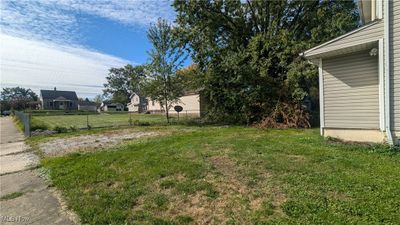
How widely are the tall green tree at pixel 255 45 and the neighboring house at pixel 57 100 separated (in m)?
64.5

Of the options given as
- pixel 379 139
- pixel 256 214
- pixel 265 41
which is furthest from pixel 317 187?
pixel 265 41

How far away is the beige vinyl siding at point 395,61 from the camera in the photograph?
621 cm

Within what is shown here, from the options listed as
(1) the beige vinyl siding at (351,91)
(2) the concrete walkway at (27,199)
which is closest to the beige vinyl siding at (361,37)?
(1) the beige vinyl siding at (351,91)

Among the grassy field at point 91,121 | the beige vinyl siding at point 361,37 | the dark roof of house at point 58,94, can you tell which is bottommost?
the grassy field at point 91,121

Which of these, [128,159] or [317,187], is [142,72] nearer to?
[128,159]

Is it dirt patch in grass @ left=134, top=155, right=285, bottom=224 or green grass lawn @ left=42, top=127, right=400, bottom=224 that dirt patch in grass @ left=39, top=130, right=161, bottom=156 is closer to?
green grass lawn @ left=42, top=127, right=400, bottom=224

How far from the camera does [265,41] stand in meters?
15.4

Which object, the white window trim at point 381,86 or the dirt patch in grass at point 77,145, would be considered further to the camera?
the dirt patch in grass at point 77,145

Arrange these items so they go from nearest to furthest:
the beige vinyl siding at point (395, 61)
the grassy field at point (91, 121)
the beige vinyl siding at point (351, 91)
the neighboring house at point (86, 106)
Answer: the beige vinyl siding at point (395, 61) < the beige vinyl siding at point (351, 91) < the grassy field at point (91, 121) < the neighboring house at point (86, 106)

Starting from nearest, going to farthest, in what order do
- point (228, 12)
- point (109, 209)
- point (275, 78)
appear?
point (109, 209) → point (275, 78) → point (228, 12)

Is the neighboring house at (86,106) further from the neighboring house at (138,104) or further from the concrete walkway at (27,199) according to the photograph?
the concrete walkway at (27,199)

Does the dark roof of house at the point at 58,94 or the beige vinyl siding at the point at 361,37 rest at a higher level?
the dark roof of house at the point at 58,94

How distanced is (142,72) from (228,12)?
23.9 feet

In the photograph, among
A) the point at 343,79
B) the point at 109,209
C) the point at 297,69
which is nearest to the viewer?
the point at 109,209
